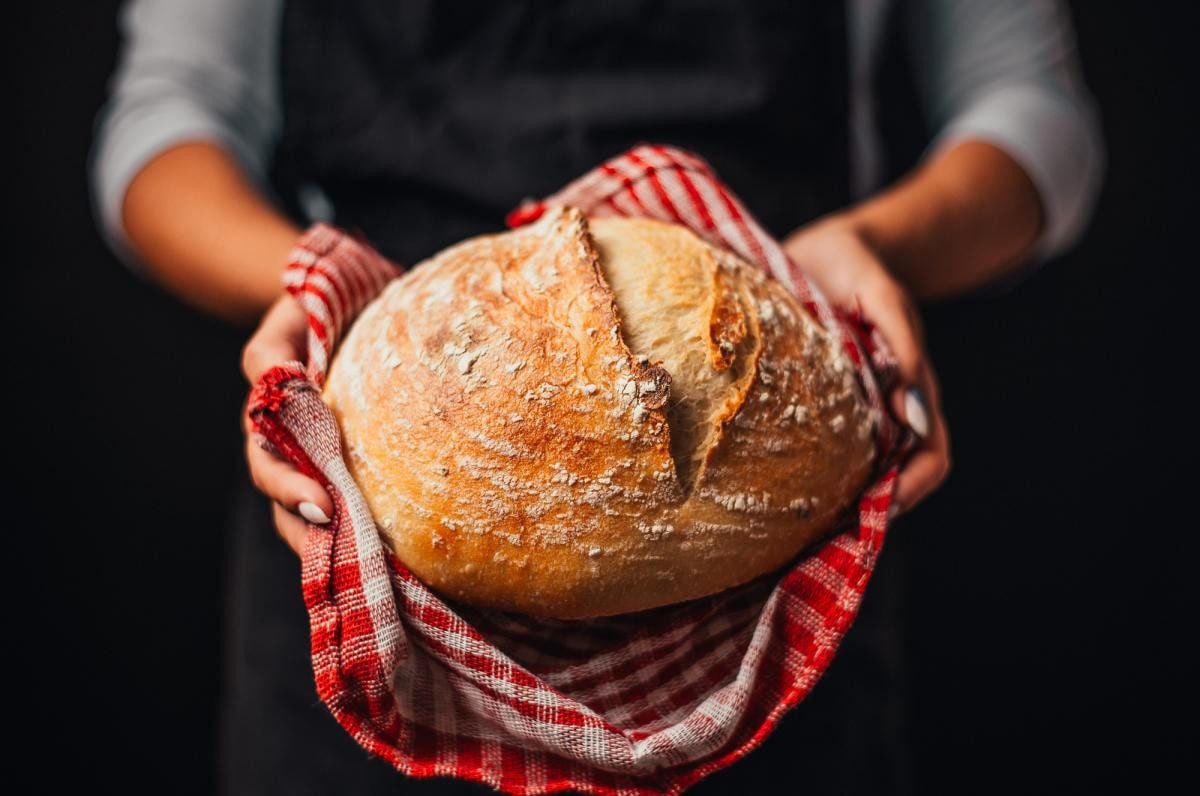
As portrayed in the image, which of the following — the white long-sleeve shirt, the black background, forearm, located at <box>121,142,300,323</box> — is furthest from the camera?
the black background

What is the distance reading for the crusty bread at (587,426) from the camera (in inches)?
26.6

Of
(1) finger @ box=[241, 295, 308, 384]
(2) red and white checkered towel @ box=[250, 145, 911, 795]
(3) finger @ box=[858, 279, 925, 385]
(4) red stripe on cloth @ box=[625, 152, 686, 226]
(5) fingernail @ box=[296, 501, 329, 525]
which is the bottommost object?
(2) red and white checkered towel @ box=[250, 145, 911, 795]

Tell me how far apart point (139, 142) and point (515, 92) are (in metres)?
0.43

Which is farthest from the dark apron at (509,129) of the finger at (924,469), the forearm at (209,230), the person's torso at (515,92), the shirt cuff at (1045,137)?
the finger at (924,469)

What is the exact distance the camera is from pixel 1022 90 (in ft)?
3.69

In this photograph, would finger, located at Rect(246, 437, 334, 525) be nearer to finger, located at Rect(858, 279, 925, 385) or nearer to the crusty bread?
the crusty bread

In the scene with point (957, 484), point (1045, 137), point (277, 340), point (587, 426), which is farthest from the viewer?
point (957, 484)

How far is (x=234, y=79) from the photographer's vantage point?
1103 mm

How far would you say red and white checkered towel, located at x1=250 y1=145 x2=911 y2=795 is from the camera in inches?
26.3

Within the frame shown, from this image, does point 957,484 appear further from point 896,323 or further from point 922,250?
point 896,323

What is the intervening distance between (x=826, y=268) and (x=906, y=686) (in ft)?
3.42

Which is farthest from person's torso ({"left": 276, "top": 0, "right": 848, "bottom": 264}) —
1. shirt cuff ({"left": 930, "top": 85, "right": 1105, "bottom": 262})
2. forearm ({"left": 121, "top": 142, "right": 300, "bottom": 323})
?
shirt cuff ({"left": 930, "top": 85, "right": 1105, "bottom": 262})

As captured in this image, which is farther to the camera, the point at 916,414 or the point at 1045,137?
the point at 1045,137

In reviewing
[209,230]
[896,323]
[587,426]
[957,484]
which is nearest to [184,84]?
[209,230]
